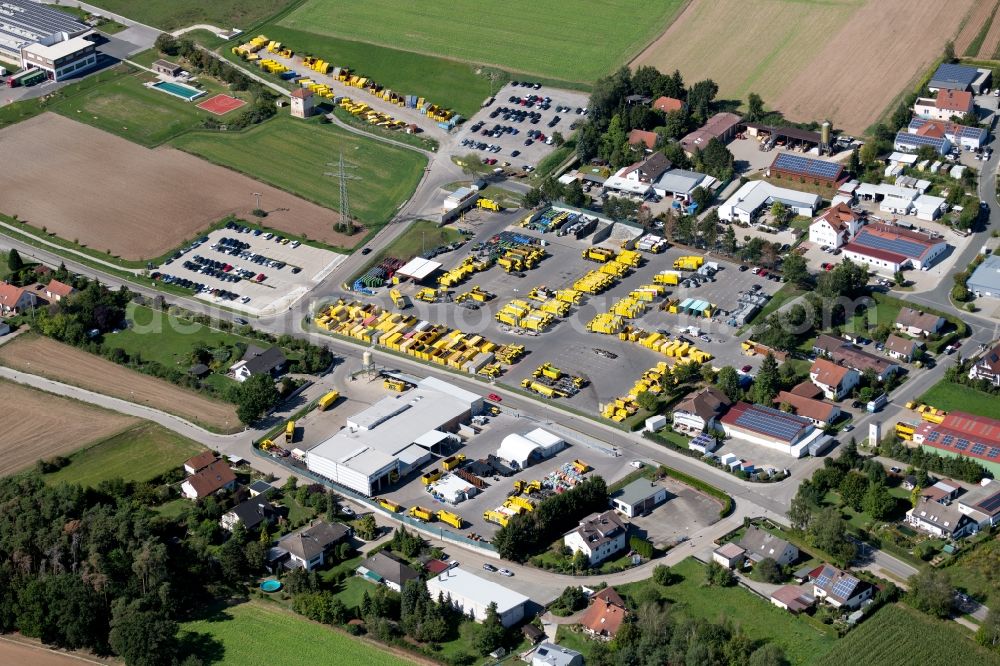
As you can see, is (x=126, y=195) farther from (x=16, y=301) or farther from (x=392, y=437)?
(x=392, y=437)

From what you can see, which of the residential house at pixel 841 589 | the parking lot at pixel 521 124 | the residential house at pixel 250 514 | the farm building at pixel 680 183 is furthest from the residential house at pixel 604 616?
the parking lot at pixel 521 124

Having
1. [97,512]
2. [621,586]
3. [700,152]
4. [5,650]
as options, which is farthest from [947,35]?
[5,650]

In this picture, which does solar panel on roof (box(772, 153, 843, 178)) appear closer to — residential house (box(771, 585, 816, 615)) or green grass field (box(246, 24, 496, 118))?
green grass field (box(246, 24, 496, 118))

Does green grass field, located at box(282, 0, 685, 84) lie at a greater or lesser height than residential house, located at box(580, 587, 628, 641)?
greater

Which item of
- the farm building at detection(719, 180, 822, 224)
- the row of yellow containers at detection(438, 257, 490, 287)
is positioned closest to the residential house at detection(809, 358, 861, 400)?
the farm building at detection(719, 180, 822, 224)

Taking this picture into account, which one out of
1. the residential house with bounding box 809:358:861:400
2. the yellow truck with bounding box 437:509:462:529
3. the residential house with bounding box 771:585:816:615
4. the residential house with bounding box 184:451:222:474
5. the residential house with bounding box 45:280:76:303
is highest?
the residential house with bounding box 809:358:861:400

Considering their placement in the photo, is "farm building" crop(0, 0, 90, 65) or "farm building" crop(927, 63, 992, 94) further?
"farm building" crop(0, 0, 90, 65)

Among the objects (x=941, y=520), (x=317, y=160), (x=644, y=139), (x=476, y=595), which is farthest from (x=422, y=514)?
(x=644, y=139)

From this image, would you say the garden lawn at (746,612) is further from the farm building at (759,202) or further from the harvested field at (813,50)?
the harvested field at (813,50)
